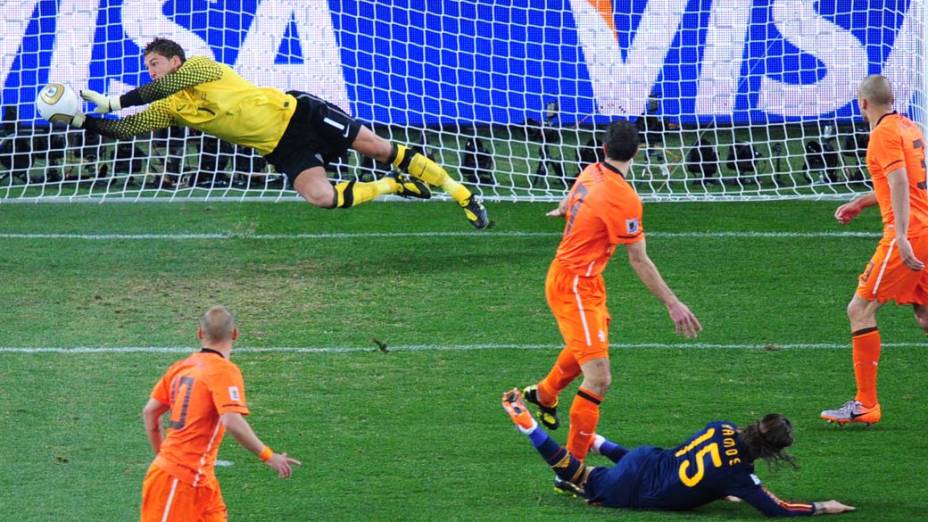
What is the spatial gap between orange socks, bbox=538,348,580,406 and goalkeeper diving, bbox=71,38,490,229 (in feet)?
11.2

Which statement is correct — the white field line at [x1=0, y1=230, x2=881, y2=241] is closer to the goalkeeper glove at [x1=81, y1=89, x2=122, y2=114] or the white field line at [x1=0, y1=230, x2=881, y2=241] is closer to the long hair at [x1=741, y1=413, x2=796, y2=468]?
the goalkeeper glove at [x1=81, y1=89, x2=122, y2=114]

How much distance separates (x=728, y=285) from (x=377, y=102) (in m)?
4.64

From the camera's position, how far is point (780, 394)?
29.6 feet

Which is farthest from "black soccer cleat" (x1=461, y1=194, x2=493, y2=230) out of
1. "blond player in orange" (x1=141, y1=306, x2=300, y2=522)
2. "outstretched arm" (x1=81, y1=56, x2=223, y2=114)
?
"blond player in orange" (x1=141, y1=306, x2=300, y2=522)

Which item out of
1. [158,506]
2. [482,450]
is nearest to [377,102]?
[482,450]

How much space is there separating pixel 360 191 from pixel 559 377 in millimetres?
3988

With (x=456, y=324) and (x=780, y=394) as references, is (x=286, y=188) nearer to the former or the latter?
(x=456, y=324)

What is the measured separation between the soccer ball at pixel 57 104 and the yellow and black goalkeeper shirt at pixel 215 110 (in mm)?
452

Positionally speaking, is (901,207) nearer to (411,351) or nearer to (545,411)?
(545,411)

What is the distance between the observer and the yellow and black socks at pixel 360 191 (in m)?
11.2

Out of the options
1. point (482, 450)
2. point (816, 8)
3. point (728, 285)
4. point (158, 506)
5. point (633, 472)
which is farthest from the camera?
point (816, 8)

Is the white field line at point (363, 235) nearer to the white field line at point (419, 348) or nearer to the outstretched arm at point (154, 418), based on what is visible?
the white field line at point (419, 348)

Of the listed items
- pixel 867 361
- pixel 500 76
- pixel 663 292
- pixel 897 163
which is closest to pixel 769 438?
pixel 663 292

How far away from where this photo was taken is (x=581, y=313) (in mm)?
7211
